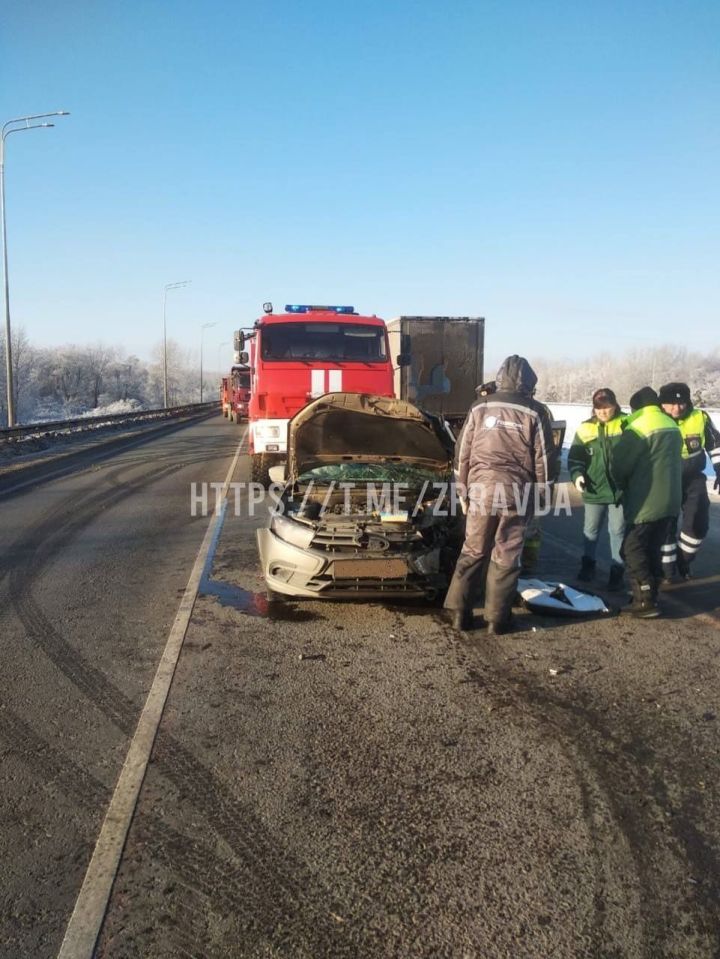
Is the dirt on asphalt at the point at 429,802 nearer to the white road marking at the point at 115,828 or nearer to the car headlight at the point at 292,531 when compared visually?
the white road marking at the point at 115,828

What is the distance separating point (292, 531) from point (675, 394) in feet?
11.9

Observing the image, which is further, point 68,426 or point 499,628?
point 68,426

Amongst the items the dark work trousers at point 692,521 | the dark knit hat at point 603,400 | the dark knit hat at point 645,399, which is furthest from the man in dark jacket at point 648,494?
the dark work trousers at point 692,521

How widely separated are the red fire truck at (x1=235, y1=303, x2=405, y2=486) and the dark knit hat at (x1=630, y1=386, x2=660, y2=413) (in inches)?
210

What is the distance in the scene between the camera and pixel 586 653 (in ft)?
14.8

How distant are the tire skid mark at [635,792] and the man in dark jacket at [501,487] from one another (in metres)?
0.70

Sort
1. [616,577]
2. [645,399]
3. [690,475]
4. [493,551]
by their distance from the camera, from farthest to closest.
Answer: [690,475] < [616,577] < [645,399] < [493,551]

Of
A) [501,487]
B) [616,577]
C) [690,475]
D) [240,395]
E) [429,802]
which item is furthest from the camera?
[240,395]

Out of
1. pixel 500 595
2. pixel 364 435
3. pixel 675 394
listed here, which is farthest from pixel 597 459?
pixel 364 435

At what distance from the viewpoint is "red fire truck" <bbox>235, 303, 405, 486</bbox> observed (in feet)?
35.6

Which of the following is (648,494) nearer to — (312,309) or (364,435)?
(364,435)

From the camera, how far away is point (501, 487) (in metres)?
4.72

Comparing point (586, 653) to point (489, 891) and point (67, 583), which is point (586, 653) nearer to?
point (489, 891)

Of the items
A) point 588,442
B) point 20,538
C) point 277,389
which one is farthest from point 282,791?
point 277,389
